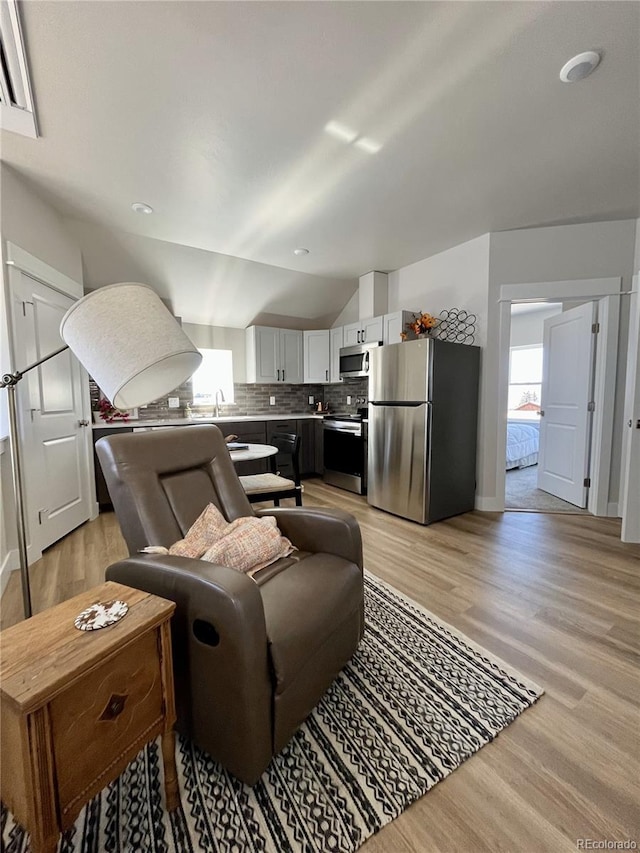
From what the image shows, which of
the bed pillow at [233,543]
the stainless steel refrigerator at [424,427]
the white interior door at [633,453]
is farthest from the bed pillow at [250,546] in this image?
the white interior door at [633,453]

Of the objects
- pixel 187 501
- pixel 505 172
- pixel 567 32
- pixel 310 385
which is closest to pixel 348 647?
pixel 187 501

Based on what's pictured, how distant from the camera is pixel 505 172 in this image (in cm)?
231

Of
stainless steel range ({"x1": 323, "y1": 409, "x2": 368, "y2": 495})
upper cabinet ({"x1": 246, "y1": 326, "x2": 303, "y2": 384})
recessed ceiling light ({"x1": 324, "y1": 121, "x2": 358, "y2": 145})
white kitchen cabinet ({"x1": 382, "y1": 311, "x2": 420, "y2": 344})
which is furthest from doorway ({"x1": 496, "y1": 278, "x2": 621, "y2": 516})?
upper cabinet ({"x1": 246, "y1": 326, "x2": 303, "y2": 384})

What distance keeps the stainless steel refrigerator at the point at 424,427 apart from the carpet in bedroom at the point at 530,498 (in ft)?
2.09

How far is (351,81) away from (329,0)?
360 mm

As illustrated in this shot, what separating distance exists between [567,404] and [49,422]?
481 centimetres

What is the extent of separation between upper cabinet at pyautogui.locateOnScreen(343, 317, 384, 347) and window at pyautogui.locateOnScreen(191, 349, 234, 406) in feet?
5.65

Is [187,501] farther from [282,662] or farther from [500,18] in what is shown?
[500,18]

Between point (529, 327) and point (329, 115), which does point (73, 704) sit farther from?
point (529, 327)

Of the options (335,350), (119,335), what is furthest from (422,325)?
(119,335)

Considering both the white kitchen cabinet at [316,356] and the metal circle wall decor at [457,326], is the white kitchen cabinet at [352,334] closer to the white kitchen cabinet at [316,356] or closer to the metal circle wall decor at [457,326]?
the white kitchen cabinet at [316,356]

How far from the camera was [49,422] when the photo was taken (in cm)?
269

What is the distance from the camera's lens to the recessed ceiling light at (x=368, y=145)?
78.1 inches

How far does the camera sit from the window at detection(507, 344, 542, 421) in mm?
6359
